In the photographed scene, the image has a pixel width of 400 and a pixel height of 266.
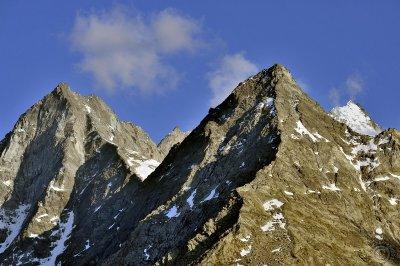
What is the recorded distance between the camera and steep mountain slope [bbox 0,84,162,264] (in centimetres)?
14750

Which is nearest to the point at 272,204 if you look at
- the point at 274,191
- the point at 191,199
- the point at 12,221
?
the point at 274,191

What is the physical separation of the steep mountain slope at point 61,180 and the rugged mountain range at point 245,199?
0.42 meters

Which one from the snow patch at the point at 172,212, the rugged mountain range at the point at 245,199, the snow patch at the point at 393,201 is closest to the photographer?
the rugged mountain range at the point at 245,199

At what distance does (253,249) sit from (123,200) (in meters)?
66.3

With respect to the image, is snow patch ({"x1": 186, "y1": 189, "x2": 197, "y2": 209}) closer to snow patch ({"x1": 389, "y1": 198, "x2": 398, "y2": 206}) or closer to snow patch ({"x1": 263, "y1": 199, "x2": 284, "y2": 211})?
snow patch ({"x1": 263, "y1": 199, "x2": 284, "y2": 211})

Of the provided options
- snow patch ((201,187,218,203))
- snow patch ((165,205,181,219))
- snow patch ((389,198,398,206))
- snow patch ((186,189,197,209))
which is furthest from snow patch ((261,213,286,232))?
snow patch ((389,198,398,206))

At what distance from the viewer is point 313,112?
4439 inches

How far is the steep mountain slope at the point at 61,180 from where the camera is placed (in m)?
148

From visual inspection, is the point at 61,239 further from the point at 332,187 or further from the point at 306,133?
the point at 332,187

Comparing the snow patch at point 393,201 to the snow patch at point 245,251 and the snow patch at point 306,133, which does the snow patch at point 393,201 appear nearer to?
the snow patch at point 306,133

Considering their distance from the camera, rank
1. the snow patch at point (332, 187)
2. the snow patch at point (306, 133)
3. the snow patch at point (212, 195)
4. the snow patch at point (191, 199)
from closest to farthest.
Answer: the snow patch at point (332, 187) < the snow patch at point (212, 195) < the snow patch at point (191, 199) < the snow patch at point (306, 133)

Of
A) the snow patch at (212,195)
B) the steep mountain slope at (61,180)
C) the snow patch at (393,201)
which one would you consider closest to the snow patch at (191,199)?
the snow patch at (212,195)

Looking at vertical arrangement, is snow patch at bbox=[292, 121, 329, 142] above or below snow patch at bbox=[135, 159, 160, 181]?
below

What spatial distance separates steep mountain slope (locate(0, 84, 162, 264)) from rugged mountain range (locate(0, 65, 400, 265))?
420 mm
